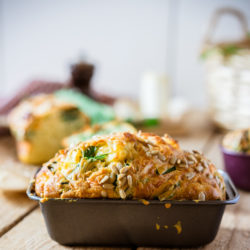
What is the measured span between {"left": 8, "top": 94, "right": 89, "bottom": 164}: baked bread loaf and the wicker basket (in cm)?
120

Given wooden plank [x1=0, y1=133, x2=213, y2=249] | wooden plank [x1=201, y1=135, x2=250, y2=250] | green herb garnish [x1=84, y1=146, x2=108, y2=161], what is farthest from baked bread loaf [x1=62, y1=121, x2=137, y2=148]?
green herb garnish [x1=84, y1=146, x2=108, y2=161]

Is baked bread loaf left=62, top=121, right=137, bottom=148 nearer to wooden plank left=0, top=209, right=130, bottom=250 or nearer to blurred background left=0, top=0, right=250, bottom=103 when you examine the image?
wooden plank left=0, top=209, right=130, bottom=250

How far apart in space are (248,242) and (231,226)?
0.14 m

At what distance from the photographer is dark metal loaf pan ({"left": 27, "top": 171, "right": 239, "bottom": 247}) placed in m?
1.21

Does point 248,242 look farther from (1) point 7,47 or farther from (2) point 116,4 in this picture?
(1) point 7,47

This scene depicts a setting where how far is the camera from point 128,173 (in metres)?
1.23

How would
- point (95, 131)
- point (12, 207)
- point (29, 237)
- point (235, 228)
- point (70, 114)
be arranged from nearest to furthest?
point (29, 237), point (235, 228), point (12, 207), point (95, 131), point (70, 114)

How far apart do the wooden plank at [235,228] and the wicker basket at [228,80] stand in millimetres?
1181

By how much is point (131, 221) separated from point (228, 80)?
206 cm

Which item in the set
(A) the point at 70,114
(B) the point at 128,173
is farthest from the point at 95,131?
(B) the point at 128,173

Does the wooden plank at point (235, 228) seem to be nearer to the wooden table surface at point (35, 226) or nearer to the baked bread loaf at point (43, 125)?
the wooden table surface at point (35, 226)

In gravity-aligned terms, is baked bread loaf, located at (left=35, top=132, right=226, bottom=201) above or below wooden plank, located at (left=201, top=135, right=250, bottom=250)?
above

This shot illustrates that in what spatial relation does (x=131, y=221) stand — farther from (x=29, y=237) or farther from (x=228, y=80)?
(x=228, y=80)

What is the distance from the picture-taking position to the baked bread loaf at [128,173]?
47.9 inches
